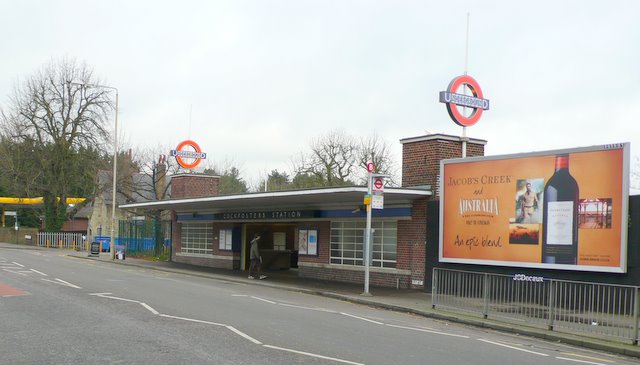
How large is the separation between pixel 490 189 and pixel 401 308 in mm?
4934

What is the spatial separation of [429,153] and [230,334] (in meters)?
12.0

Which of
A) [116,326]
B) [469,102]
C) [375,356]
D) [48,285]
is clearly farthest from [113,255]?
[375,356]

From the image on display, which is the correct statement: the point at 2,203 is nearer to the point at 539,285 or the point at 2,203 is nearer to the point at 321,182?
the point at 321,182

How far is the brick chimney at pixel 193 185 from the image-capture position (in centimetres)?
3588

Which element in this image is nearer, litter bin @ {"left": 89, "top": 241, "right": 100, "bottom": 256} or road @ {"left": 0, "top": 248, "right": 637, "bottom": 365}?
road @ {"left": 0, "top": 248, "right": 637, "bottom": 365}

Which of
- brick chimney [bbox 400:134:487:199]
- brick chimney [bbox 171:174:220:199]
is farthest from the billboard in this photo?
brick chimney [bbox 171:174:220:199]

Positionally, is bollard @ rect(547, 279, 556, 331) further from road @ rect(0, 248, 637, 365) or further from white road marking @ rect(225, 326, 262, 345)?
white road marking @ rect(225, 326, 262, 345)

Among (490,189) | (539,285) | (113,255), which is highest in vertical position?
(490,189)

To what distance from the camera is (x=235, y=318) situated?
40.5 feet

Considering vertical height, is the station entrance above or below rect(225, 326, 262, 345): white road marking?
below

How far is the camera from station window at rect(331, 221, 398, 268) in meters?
21.6

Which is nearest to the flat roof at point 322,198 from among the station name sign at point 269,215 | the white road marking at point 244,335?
the station name sign at point 269,215

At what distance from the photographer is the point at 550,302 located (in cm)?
1293

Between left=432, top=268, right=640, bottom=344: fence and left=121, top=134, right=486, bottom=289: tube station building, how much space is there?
4174 millimetres
